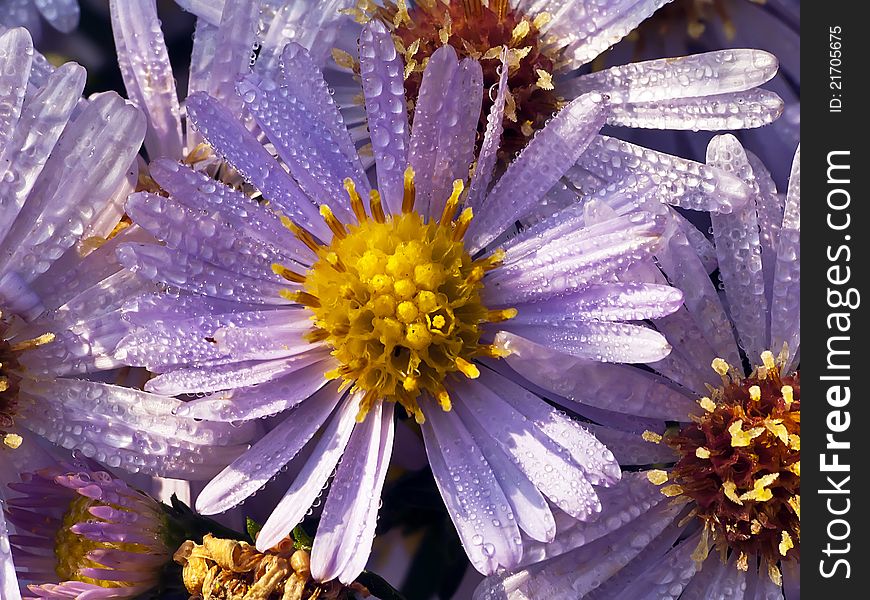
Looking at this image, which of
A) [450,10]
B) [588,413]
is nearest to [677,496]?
[588,413]

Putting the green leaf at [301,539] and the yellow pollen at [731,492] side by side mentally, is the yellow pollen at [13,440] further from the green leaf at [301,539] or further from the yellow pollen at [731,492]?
the yellow pollen at [731,492]

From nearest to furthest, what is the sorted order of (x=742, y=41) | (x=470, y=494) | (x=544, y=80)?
(x=470, y=494) → (x=544, y=80) → (x=742, y=41)

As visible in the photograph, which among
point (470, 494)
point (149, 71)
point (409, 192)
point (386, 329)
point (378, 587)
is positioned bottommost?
point (378, 587)

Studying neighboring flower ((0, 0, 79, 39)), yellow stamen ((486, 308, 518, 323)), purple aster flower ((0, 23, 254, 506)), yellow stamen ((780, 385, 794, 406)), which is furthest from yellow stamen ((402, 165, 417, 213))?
neighboring flower ((0, 0, 79, 39))

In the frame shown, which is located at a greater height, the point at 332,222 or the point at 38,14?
the point at 38,14

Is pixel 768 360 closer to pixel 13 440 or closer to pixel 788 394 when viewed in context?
pixel 788 394

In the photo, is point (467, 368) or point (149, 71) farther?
point (149, 71)

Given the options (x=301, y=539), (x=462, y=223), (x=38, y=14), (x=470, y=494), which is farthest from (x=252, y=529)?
(x=38, y=14)
